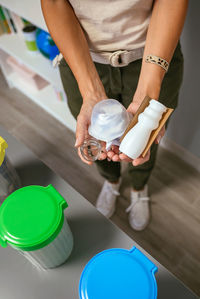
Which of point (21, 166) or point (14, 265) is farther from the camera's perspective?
point (21, 166)

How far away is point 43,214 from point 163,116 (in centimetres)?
32

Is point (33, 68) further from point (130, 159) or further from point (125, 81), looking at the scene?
point (130, 159)

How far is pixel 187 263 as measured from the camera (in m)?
1.23

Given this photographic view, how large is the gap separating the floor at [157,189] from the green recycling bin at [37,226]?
831mm

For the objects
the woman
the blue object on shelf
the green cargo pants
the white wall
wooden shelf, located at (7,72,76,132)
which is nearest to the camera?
the woman

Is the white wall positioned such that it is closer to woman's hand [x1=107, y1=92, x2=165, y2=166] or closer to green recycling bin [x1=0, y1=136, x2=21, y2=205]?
woman's hand [x1=107, y1=92, x2=165, y2=166]

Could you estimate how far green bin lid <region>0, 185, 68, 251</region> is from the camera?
0.50 meters

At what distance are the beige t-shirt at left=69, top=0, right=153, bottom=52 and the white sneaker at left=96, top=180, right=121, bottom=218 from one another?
2.46 ft

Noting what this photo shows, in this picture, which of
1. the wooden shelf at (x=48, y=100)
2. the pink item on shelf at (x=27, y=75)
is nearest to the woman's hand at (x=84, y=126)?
the wooden shelf at (x=48, y=100)

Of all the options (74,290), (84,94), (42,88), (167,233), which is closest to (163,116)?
(84,94)

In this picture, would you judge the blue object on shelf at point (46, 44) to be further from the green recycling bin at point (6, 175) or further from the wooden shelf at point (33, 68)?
the green recycling bin at point (6, 175)

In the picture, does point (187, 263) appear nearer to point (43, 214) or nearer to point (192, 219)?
point (192, 219)

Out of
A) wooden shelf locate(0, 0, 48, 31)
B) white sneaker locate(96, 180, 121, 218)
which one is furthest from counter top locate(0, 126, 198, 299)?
wooden shelf locate(0, 0, 48, 31)

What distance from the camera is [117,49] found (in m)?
0.81
